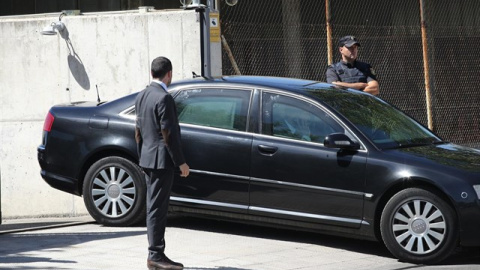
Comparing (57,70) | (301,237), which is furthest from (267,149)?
(57,70)

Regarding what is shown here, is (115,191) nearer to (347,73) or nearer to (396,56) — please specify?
(347,73)

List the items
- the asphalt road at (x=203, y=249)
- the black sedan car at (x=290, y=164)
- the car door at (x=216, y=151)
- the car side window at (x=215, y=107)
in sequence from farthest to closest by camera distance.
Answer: the car side window at (x=215, y=107) → the car door at (x=216, y=151) → the black sedan car at (x=290, y=164) → the asphalt road at (x=203, y=249)

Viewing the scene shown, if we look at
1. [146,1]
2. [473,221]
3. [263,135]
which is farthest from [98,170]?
[146,1]

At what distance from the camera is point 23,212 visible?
1326 cm

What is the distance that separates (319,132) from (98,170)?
2.29 m

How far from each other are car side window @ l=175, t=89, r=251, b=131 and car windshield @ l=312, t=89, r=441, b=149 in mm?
728

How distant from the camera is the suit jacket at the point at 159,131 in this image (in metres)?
7.69

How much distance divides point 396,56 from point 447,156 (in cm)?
762

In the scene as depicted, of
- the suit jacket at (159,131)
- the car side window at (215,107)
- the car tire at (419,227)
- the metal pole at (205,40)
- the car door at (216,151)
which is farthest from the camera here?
the metal pole at (205,40)

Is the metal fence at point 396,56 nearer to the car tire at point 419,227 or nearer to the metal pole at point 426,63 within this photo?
the metal pole at point 426,63

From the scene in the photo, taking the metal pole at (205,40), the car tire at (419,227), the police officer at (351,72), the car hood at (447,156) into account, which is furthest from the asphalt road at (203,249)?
the metal pole at (205,40)

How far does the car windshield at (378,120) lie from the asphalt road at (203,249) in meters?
1.05

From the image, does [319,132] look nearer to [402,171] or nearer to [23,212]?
[402,171]

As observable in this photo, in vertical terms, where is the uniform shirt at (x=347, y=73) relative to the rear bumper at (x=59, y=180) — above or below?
above
